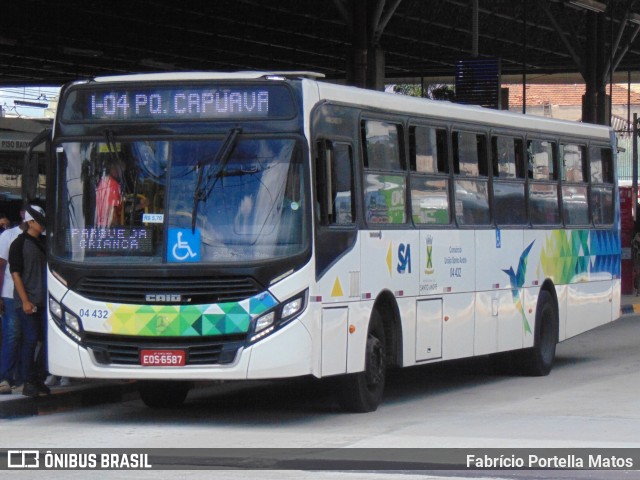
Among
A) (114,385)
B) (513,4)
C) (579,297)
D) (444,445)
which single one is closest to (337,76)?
(513,4)

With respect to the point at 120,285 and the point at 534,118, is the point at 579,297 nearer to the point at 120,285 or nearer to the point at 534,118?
the point at 534,118

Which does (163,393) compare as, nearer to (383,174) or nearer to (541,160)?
(383,174)

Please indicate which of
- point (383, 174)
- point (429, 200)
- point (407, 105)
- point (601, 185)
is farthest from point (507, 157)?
point (383, 174)

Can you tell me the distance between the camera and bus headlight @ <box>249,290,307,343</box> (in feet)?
37.9

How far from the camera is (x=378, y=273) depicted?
1299 centimetres

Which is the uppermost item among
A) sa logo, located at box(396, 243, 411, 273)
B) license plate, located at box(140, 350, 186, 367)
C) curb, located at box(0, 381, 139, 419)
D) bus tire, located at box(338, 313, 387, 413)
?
sa logo, located at box(396, 243, 411, 273)

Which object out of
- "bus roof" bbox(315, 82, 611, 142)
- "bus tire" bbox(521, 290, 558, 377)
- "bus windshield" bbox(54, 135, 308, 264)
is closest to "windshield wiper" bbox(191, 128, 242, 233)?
"bus windshield" bbox(54, 135, 308, 264)

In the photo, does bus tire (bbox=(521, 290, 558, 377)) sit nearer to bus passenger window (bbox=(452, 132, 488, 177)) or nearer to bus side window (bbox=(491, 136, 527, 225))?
bus side window (bbox=(491, 136, 527, 225))

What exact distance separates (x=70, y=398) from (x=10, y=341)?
0.86m

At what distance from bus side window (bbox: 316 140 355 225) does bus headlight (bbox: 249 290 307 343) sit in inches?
29.0

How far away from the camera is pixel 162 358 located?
11.7m

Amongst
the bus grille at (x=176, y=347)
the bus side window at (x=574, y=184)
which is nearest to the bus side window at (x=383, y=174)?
the bus grille at (x=176, y=347)

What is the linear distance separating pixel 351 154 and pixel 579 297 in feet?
22.5

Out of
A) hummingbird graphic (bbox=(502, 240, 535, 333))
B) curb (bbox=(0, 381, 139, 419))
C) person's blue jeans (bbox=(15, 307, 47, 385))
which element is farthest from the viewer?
hummingbird graphic (bbox=(502, 240, 535, 333))
